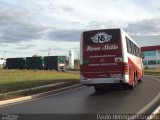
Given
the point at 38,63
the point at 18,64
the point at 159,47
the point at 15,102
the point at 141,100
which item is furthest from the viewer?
the point at 159,47

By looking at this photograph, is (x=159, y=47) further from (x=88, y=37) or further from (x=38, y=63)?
(x=88, y=37)

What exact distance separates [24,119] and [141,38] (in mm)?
110259

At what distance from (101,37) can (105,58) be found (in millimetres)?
1172

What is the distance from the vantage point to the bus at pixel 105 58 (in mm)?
20438

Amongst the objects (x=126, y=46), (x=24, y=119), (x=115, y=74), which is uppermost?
(x=126, y=46)

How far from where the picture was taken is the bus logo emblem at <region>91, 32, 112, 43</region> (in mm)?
20766

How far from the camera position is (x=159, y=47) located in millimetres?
107875

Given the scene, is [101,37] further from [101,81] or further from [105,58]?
[101,81]

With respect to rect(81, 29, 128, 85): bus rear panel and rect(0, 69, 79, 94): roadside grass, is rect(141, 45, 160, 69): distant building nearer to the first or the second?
rect(0, 69, 79, 94): roadside grass

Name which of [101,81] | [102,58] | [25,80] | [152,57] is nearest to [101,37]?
[102,58]

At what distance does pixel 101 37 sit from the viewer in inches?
824

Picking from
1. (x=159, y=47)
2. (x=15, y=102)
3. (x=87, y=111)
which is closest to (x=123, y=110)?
(x=87, y=111)

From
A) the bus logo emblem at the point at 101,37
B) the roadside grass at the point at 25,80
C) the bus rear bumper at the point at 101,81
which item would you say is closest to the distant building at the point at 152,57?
the roadside grass at the point at 25,80

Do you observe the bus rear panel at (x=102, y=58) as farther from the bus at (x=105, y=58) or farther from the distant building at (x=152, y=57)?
the distant building at (x=152, y=57)
